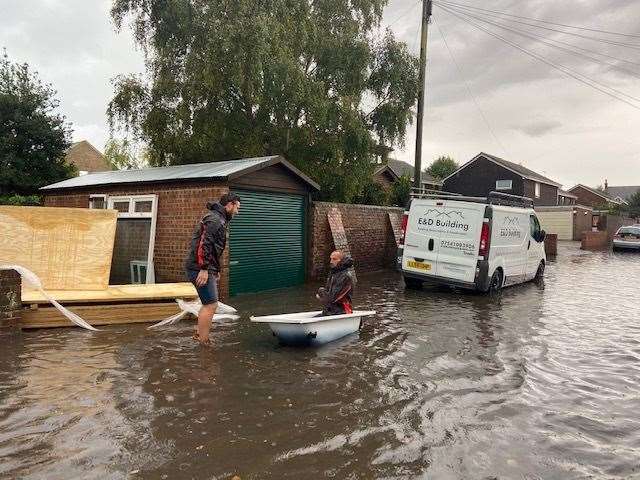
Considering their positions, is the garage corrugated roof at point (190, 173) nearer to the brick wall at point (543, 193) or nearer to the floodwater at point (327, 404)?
the floodwater at point (327, 404)

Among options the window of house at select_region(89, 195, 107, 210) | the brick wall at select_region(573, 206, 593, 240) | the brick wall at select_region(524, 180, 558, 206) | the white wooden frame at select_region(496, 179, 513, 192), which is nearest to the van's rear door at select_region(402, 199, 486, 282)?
the window of house at select_region(89, 195, 107, 210)

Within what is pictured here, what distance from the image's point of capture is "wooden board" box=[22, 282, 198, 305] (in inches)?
284

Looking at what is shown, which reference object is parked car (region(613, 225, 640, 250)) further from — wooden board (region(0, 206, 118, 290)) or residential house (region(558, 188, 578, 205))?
wooden board (region(0, 206, 118, 290))

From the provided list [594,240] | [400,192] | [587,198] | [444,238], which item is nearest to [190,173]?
[444,238]

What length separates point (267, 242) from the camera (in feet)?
38.1

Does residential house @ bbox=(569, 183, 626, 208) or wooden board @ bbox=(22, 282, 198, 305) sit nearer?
wooden board @ bbox=(22, 282, 198, 305)

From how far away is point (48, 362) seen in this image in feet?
18.2

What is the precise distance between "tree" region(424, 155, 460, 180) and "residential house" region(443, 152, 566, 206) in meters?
15.9

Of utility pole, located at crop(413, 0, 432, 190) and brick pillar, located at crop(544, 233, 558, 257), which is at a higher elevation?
utility pole, located at crop(413, 0, 432, 190)

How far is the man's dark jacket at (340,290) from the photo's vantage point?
6.81 meters


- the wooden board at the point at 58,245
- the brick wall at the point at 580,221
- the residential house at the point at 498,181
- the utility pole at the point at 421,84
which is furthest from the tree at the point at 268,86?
the residential house at the point at 498,181

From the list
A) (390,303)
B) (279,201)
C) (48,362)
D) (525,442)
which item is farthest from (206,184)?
(525,442)

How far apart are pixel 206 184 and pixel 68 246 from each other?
310 centimetres

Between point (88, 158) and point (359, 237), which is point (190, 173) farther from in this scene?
point (88, 158)
